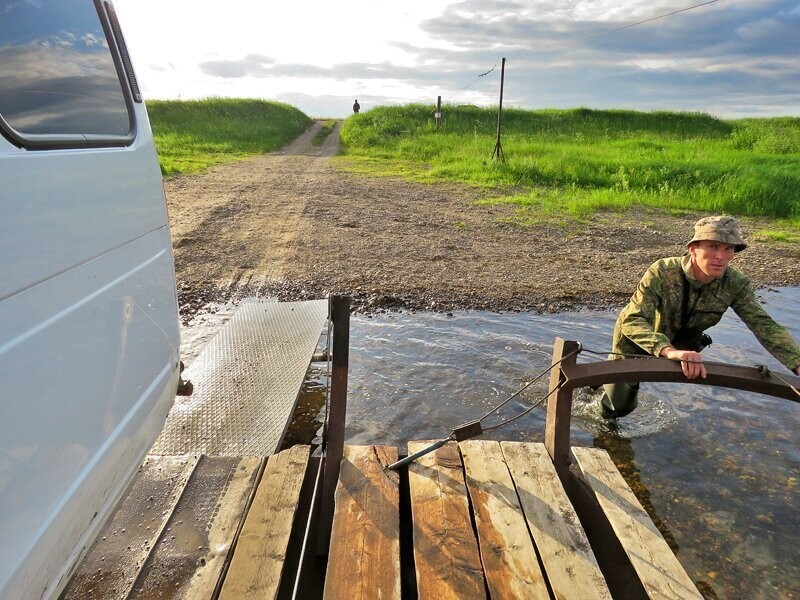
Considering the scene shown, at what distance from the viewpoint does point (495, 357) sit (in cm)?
597

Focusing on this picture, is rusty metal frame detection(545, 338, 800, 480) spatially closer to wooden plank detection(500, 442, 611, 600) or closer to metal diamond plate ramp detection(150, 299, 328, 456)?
wooden plank detection(500, 442, 611, 600)

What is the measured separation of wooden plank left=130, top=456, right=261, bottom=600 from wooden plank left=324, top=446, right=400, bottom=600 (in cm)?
52

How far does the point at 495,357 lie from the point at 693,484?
7.29 ft

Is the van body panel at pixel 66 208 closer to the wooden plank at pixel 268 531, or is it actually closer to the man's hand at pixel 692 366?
the wooden plank at pixel 268 531

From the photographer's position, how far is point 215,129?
2892 cm

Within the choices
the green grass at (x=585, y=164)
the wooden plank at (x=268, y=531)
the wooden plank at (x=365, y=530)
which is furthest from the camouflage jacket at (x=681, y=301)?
the green grass at (x=585, y=164)

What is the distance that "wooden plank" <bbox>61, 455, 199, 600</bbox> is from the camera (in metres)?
2.58

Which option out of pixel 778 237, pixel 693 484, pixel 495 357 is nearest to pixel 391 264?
pixel 495 357

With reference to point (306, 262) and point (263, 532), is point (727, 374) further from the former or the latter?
point (306, 262)

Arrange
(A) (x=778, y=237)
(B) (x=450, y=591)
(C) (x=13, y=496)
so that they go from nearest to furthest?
1. (C) (x=13, y=496)
2. (B) (x=450, y=591)
3. (A) (x=778, y=237)

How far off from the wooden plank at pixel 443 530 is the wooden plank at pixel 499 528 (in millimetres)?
58

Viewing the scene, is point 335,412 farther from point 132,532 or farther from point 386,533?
point 132,532

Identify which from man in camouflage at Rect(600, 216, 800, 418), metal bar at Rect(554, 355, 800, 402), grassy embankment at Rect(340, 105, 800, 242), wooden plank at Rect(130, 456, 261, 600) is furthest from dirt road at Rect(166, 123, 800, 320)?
metal bar at Rect(554, 355, 800, 402)

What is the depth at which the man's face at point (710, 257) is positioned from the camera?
3.94 m
